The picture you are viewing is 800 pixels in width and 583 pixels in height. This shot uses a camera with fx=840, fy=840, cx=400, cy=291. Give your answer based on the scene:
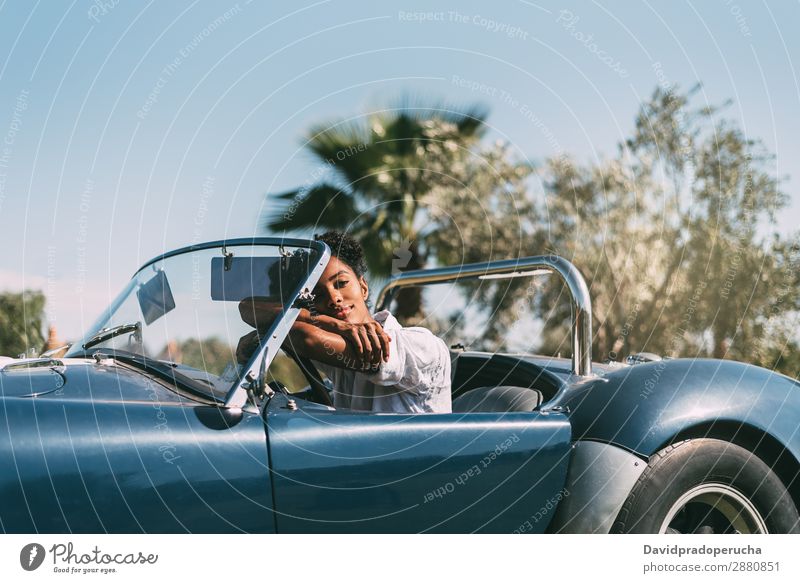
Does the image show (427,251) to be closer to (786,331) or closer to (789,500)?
(786,331)

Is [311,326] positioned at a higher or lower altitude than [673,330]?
higher

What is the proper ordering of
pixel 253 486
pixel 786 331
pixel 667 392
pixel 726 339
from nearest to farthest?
pixel 253 486 → pixel 667 392 → pixel 786 331 → pixel 726 339

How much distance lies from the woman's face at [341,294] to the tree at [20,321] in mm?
1173

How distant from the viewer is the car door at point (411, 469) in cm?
264

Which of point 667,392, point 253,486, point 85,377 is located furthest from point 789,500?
point 85,377

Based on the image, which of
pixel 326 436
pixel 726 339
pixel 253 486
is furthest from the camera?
pixel 726 339

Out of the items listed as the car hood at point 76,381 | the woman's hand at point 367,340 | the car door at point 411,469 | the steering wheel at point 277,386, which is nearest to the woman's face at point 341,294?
the woman's hand at point 367,340

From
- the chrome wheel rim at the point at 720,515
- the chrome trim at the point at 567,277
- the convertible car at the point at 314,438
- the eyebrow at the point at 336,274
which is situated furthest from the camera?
the chrome trim at the point at 567,277

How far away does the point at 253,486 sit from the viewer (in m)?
2.54

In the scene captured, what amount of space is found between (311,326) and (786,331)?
10689mm

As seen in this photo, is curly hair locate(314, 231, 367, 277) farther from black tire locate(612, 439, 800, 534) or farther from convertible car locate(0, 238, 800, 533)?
black tire locate(612, 439, 800, 534)

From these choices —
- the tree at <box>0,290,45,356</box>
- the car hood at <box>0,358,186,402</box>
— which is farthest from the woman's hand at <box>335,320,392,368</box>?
the tree at <box>0,290,45,356</box>

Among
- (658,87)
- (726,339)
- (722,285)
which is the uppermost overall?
(658,87)

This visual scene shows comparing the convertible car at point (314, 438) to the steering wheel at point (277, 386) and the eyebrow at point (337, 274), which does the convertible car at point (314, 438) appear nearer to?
the steering wheel at point (277, 386)
